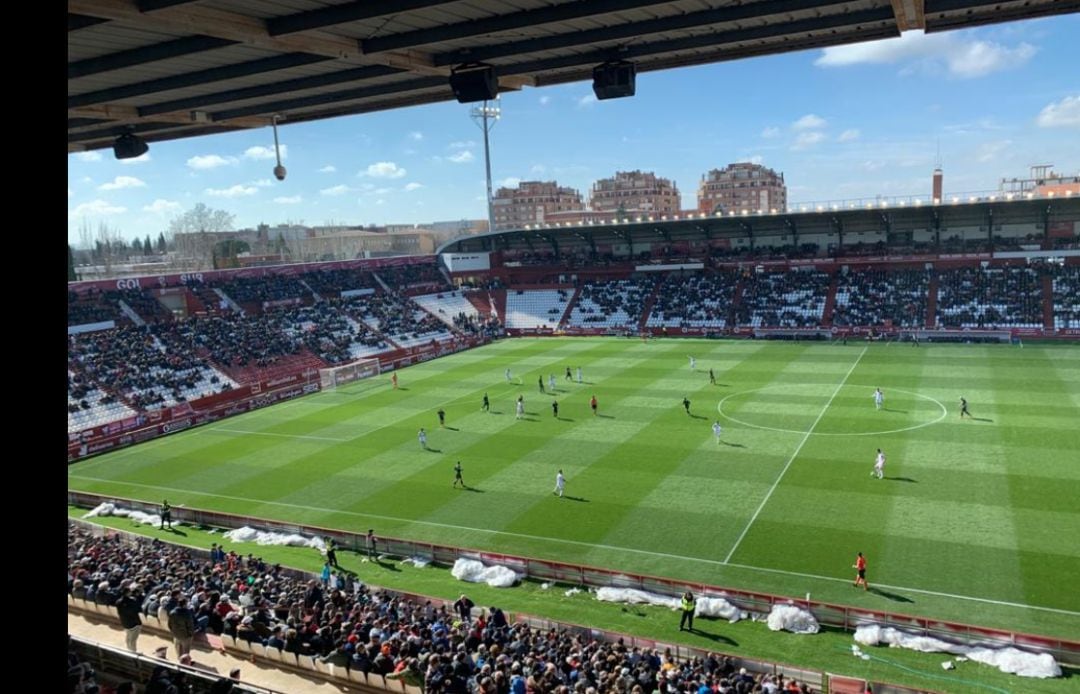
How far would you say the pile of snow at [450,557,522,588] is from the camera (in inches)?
832

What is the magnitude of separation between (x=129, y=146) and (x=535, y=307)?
5969 centimetres

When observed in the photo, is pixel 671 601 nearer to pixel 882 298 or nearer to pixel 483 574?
pixel 483 574

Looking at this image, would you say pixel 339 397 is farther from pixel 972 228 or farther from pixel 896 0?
pixel 972 228

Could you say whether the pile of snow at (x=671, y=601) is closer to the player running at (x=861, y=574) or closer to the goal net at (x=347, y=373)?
the player running at (x=861, y=574)

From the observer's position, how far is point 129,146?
59.6 ft

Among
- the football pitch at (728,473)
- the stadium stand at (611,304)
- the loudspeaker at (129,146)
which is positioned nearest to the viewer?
the loudspeaker at (129,146)

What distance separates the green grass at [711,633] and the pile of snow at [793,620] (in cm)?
21

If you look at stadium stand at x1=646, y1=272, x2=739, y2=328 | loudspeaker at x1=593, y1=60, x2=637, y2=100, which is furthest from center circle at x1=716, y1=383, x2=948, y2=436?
loudspeaker at x1=593, y1=60, x2=637, y2=100

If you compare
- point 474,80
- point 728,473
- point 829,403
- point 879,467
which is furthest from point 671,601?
point 829,403

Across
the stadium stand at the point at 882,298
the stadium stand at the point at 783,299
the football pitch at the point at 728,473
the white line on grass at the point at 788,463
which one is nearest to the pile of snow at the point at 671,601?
the football pitch at the point at 728,473

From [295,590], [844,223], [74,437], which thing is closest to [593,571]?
[295,590]

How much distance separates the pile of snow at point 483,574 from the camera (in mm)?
21125

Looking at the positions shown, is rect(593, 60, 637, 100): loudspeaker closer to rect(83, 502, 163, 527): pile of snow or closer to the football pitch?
the football pitch

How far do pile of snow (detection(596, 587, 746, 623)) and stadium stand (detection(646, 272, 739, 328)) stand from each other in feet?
159
